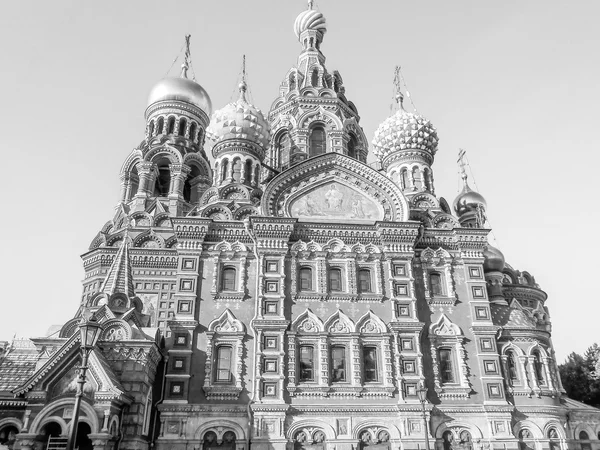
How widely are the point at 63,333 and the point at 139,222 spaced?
8.70 metres

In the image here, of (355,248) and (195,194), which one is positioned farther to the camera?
(195,194)

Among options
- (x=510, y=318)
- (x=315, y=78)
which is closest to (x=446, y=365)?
(x=510, y=318)

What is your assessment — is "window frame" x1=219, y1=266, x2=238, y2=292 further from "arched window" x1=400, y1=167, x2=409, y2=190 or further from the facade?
"arched window" x1=400, y1=167, x2=409, y2=190

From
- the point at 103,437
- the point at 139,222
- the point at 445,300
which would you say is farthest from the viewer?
the point at 139,222

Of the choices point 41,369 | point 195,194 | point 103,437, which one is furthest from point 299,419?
point 195,194

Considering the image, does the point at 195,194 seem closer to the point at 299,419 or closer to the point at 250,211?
Answer: the point at 250,211

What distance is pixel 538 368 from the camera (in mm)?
17359

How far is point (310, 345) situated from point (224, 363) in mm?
2552

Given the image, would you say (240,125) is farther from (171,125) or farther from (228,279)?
(171,125)

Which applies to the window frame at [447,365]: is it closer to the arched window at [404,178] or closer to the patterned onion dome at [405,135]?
the arched window at [404,178]

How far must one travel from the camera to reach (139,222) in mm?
24703

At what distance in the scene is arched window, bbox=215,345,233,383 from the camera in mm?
15781

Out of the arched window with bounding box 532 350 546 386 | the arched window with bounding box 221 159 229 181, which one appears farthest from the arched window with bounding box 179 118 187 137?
the arched window with bounding box 532 350 546 386

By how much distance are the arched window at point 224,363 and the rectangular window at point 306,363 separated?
6.78 ft
